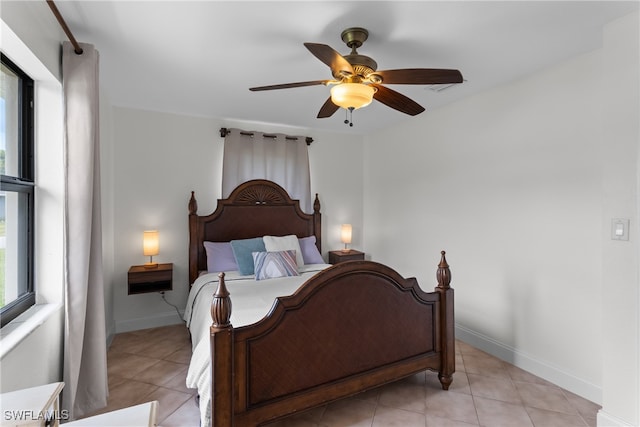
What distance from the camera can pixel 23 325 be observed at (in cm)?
156

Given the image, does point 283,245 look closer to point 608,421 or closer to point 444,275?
point 444,275

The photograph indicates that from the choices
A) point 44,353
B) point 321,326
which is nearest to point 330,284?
point 321,326

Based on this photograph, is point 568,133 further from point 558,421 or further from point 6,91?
point 6,91

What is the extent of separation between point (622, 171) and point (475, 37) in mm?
1160

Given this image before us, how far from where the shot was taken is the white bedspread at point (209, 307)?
1.78 m

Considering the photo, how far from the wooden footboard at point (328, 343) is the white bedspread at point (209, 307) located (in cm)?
18

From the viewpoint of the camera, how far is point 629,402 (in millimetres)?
1811

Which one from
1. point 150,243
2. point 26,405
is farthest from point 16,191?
point 150,243

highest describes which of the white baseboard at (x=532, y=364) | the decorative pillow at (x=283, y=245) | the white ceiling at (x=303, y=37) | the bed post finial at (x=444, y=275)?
the white ceiling at (x=303, y=37)

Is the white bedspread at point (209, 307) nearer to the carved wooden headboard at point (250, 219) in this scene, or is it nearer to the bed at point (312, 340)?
the bed at point (312, 340)

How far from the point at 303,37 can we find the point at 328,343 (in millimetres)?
1894

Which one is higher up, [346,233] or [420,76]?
[420,76]

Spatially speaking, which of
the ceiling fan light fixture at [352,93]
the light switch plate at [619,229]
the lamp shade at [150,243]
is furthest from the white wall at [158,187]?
the light switch plate at [619,229]

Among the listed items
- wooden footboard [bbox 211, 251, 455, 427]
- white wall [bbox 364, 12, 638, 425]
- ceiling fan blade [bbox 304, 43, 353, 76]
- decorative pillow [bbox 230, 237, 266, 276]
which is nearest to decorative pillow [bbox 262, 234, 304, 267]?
decorative pillow [bbox 230, 237, 266, 276]
